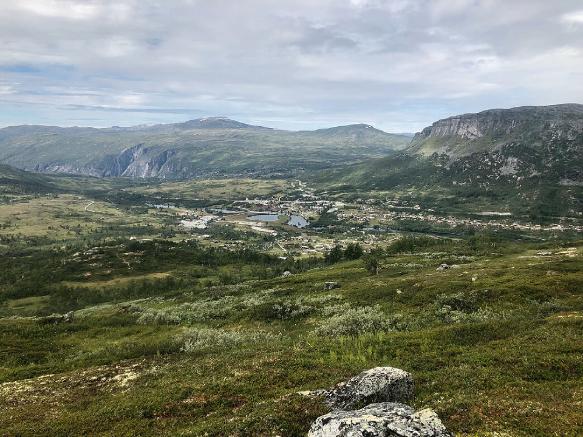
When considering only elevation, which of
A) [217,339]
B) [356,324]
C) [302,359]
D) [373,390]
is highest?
[373,390]

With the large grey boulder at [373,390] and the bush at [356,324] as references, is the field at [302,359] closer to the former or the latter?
the bush at [356,324]

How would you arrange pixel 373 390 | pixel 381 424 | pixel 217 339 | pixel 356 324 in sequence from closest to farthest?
pixel 381 424 → pixel 373 390 → pixel 356 324 → pixel 217 339

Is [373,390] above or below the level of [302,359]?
above

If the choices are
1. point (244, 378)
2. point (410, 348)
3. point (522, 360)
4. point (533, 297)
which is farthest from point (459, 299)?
point (244, 378)

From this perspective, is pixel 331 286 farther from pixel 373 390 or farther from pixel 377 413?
pixel 377 413

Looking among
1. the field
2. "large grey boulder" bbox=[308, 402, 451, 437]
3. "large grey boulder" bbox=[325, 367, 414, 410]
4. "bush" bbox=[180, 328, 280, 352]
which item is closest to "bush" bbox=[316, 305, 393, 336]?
the field

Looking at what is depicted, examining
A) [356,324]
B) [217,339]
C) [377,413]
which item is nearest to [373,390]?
[377,413]

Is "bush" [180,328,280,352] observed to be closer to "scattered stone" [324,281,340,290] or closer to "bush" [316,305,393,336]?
"bush" [316,305,393,336]

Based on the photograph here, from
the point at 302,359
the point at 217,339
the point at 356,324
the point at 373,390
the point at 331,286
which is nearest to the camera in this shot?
the point at 373,390
